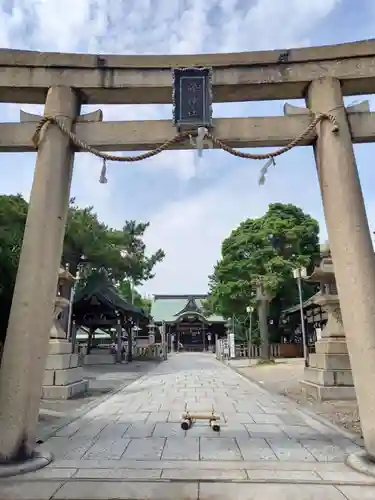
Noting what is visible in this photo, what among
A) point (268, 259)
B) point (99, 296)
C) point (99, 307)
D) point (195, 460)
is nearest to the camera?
point (195, 460)

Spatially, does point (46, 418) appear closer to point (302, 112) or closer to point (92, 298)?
point (302, 112)

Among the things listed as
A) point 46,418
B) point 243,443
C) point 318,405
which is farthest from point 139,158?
point 318,405

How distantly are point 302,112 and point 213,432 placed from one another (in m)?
4.84

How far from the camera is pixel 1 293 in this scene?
688 centimetres

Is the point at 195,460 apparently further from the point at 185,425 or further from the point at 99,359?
the point at 99,359

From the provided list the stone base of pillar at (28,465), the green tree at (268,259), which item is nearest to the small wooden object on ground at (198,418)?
the stone base of pillar at (28,465)

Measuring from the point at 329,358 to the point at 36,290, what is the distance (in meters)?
7.20

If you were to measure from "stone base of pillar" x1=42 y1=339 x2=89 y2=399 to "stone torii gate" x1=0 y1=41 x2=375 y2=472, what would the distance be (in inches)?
227

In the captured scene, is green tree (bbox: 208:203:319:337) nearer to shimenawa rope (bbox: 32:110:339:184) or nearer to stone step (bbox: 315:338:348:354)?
stone step (bbox: 315:338:348:354)

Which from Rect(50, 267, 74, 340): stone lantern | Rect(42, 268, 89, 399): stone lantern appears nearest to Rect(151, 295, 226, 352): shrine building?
Rect(50, 267, 74, 340): stone lantern

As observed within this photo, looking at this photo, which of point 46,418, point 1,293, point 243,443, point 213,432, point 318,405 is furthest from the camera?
point 318,405

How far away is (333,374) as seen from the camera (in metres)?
9.34

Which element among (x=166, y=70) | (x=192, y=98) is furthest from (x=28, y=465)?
(x=166, y=70)

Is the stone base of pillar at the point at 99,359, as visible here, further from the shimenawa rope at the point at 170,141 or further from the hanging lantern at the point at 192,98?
the hanging lantern at the point at 192,98
